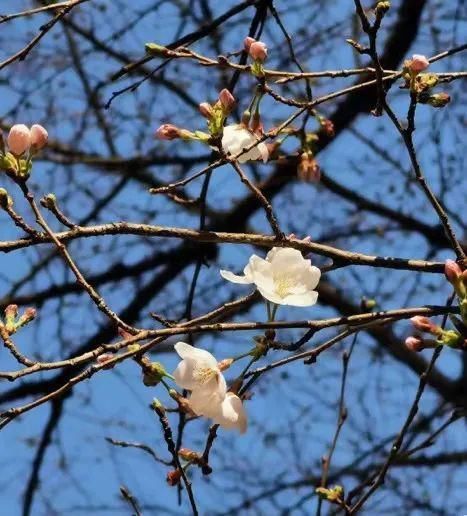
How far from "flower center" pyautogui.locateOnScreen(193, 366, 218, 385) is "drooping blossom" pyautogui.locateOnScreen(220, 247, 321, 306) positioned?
135 mm

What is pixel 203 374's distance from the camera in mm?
1317

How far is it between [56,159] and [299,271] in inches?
114

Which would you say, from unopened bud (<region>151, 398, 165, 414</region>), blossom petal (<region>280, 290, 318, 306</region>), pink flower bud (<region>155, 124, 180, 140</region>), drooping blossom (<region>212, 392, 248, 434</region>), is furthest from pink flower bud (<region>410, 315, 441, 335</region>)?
pink flower bud (<region>155, 124, 180, 140</region>)

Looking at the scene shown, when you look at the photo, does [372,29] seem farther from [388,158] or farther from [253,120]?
[388,158]

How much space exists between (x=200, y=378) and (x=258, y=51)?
0.56 metres

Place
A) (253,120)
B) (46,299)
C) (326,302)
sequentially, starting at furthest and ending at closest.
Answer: (326,302)
(46,299)
(253,120)

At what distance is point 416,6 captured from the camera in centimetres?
358

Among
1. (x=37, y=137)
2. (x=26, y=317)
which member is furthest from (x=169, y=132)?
(x=26, y=317)

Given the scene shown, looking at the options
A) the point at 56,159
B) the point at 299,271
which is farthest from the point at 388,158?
the point at 299,271

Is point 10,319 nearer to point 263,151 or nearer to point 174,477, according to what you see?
point 174,477

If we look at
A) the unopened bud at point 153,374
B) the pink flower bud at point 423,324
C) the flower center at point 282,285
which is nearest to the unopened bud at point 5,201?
the unopened bud at point 153,374

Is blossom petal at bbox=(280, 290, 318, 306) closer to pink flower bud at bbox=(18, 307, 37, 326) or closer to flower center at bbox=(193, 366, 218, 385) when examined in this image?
flower center at bbox=(193, 366, 218, 385)

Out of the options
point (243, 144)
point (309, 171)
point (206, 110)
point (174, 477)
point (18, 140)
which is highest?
point (309, 171)

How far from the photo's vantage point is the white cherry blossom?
51.0 inches
